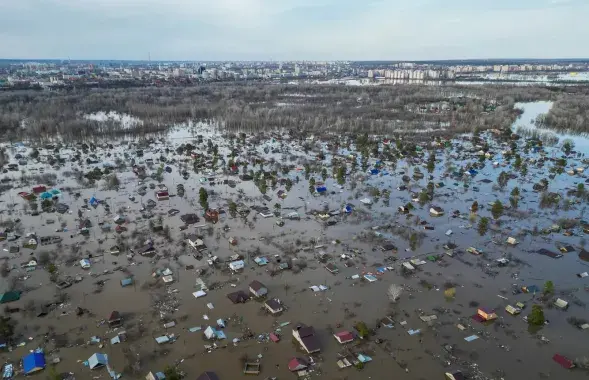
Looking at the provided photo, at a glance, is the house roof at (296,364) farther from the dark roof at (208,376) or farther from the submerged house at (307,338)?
the dark roof at (208,376)

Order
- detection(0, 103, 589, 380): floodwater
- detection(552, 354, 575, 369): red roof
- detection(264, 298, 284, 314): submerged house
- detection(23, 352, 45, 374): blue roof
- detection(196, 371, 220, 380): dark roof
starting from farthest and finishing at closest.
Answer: detection(264, 298, 284, 314): submerged house
detection(0, 103, 589, 380): floodwater
detection(552, 354, 575, 369): red roof
detection(23, 352, 45, 374): blue roof
detection(196, 371, 220, 380): dark roof

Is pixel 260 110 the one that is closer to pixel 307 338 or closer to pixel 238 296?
pixel 238 296

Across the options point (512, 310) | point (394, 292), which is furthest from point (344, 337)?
point (512, 310)

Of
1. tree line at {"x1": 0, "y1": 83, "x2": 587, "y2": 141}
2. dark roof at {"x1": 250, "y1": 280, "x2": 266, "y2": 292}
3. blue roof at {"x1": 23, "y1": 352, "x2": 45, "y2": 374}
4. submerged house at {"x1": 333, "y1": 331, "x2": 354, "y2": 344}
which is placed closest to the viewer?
blue roof at {"x1": 23, "y1": 352, "x2": 45, "y2": 374}

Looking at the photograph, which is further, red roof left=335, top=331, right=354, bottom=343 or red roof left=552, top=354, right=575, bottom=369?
red roof left=335, top=331, right=354, bottom=343

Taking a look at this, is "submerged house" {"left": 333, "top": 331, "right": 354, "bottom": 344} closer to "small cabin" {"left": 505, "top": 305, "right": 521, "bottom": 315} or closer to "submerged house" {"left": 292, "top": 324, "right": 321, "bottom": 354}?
"submerged house" {"left": 292, "top": 324, "right": 321, "bottom": 354}

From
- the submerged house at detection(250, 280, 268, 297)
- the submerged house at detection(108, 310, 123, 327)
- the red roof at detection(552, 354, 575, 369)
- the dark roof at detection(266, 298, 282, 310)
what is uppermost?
the submerged house at detection(250, 280, 268, 297)

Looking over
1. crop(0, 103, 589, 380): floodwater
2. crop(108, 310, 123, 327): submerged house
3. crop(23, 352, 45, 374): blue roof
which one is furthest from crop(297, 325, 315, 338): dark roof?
crop(23, 352, 45, 374): blue roof
